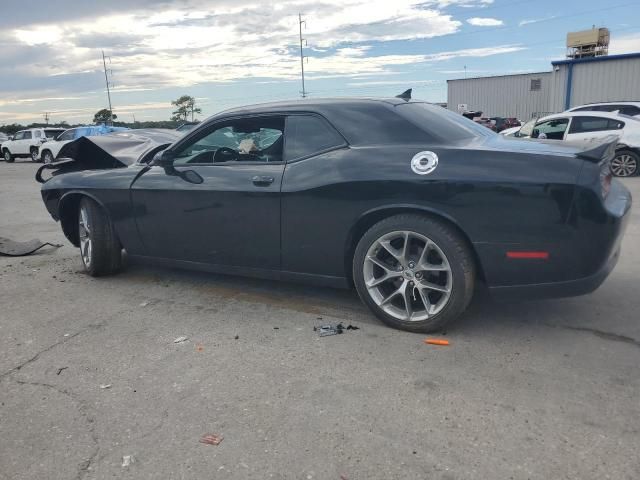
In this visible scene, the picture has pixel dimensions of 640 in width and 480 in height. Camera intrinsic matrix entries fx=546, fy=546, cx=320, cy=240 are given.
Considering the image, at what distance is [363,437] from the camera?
255cm

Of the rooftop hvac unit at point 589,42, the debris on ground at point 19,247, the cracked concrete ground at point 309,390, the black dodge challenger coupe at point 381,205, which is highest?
the rooftop hvac unit at point 589,42

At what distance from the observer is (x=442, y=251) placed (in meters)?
3.47

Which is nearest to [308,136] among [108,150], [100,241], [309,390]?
[309,390]

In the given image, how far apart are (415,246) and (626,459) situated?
173cm

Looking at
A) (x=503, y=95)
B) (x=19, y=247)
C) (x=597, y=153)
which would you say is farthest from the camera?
(x=503, y=95)

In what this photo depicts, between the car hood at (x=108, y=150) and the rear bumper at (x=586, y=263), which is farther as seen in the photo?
the car hood at (x=108, y=150)

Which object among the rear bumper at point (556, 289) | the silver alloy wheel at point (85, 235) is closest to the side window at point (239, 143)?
the silver alloy wheel at point (85, 235)

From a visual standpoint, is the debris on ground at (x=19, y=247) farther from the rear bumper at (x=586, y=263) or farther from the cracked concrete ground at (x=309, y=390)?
the rear bumper at (x=586, y=263)

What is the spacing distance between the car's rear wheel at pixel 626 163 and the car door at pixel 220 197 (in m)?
10.2

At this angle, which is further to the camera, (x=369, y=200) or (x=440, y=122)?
(x=440, y=122)

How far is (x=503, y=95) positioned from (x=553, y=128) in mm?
23710

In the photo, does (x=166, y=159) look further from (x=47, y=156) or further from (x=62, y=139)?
(x=47, y=156)

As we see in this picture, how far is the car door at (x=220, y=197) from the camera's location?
13.5 feet

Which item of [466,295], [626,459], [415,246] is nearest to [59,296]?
[415,246]
